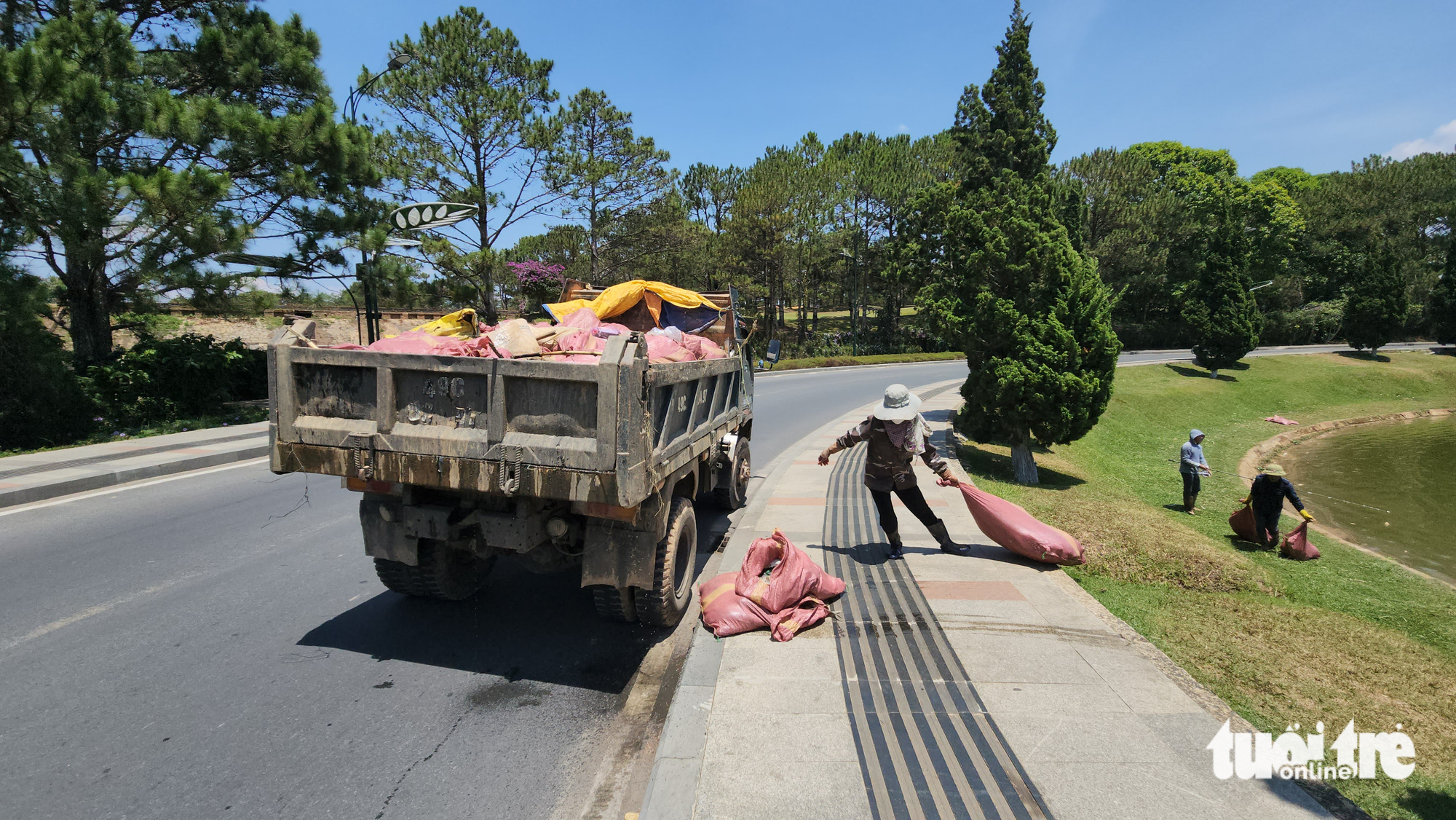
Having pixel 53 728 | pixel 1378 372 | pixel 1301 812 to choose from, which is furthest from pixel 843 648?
pixel 1378 372

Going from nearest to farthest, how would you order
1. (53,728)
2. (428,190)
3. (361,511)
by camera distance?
(53,728), (361,511), (428,190)

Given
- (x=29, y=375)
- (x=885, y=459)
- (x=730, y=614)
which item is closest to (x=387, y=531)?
(x=730, y=614)

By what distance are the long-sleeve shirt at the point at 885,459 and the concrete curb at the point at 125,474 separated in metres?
9.08

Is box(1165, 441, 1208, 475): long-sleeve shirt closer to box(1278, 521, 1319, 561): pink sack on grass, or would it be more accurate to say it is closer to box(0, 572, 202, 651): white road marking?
box(1278, 521, 1319, 561): pink sack on grass

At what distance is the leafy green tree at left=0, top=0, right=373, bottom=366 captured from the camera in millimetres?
10625

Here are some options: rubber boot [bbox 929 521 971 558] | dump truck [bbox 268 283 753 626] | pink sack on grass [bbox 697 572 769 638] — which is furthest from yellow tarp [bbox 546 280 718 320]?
rubber boot [bbox 929 521 971 558]

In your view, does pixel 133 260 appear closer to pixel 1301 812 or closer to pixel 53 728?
pixel 53 728

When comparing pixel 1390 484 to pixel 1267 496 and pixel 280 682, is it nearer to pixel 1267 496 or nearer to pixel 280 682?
pixel 1267 496

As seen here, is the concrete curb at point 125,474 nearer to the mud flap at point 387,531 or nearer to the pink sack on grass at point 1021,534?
the mud flap at point 387,531

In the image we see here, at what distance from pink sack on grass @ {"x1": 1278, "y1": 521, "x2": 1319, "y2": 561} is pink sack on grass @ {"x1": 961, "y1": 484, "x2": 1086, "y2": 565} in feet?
15.6

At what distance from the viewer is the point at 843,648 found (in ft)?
14.5

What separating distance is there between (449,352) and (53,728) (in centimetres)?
270

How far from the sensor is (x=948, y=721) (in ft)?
11.8

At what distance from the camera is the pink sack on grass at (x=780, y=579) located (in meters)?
4.75
